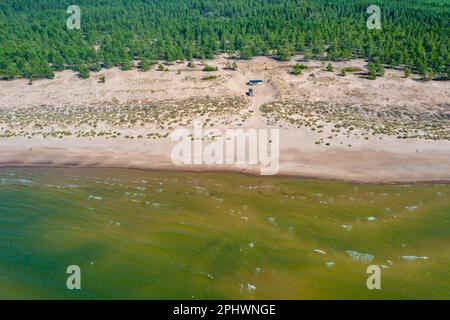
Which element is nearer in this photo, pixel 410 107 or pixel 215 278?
pixel 215 278

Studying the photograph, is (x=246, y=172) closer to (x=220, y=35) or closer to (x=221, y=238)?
(x=221, y=238)

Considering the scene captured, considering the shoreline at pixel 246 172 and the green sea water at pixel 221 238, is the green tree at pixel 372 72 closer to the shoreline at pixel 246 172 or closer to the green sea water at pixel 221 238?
the shoreline at pixel 246 172

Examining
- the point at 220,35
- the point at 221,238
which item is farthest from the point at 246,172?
the point at 220,35

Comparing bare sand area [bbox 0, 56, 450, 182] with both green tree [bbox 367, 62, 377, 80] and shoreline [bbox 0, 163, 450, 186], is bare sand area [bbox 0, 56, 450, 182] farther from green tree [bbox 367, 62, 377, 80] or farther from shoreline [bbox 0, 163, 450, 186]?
green tree [bbox 367, 62, 377, 80]

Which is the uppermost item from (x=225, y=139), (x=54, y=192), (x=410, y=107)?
(x=410, y=107)

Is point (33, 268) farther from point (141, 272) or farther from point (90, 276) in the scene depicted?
point (141, 272)

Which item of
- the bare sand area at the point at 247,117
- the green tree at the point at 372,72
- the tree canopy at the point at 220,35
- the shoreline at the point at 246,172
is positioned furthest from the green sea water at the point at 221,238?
the tree canopy at the point at 220,35

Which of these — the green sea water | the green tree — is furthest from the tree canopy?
the green sea water
